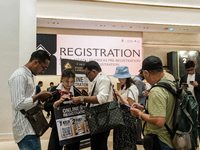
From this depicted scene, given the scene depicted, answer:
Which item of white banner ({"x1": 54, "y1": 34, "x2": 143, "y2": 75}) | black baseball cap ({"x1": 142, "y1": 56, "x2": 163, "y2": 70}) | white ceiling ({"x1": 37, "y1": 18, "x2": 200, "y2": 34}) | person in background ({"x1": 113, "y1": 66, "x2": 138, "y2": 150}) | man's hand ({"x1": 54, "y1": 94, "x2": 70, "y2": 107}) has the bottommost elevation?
person in background ({"x1": 113, "y1": 66, "x2": 138, "y2": 150})

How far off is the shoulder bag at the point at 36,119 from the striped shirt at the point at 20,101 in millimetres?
35

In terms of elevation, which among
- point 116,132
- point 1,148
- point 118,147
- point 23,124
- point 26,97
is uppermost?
point 26,97

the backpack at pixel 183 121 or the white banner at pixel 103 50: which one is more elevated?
the white banner at pixel 103 50

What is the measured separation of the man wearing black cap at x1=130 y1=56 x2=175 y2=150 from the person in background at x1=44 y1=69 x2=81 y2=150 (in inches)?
41.2

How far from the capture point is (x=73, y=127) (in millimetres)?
2328

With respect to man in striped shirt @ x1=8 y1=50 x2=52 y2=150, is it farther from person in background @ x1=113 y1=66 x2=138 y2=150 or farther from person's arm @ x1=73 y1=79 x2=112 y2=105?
person in background @ x1=113 y1=66 x2=138 y2=150

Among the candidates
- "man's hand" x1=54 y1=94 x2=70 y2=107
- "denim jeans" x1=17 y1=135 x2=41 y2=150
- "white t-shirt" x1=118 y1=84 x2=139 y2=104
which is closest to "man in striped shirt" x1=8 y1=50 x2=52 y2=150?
"denim jeans" x1=17 y1=135 x2=41 y2=150

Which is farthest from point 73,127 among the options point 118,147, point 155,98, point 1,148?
point 1,148

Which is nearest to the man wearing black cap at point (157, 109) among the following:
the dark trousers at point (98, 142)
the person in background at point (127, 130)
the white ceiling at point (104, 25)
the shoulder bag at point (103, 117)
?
the shoulder bag at point (103, 117)

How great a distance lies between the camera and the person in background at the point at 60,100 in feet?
7.58

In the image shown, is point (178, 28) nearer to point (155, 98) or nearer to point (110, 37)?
point (110, 37)

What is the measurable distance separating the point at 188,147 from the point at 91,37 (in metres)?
8.30

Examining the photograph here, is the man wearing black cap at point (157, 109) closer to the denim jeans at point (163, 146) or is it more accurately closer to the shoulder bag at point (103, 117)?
the denim jeans at point (163, 146)

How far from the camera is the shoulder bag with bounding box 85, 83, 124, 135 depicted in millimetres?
2150
